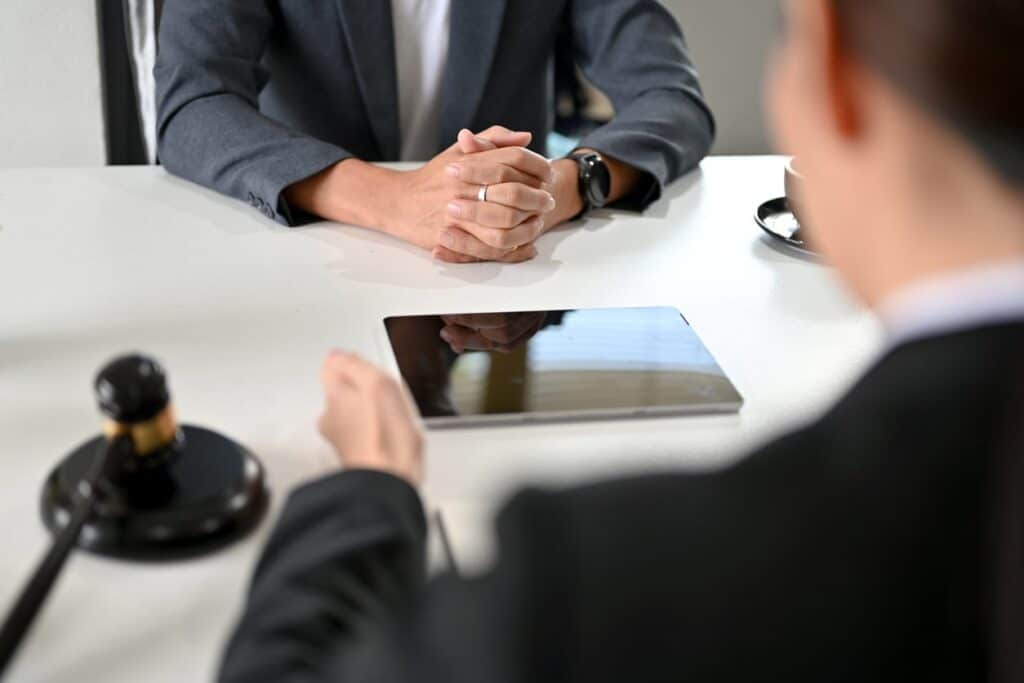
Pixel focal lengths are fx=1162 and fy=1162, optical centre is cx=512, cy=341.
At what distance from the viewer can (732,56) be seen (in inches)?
118

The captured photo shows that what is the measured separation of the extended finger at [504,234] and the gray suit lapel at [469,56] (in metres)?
0.45

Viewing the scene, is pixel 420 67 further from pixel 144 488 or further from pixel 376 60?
pixel 144 488

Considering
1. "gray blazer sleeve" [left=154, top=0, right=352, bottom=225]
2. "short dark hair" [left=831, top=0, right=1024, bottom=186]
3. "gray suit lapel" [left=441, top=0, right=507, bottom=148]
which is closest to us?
"short dark hair" [left=831, top=0, right=1024, bottom=186]

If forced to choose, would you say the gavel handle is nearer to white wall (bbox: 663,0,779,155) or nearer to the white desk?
the white desk

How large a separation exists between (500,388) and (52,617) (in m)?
0.39

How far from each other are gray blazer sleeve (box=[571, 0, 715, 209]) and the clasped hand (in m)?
0.20

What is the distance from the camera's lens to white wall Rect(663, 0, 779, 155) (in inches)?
115

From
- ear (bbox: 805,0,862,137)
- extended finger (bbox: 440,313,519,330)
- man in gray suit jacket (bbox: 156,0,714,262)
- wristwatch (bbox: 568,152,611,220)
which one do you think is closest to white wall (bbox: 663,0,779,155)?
man in gray suit jacket (bbox: 156,0,714,262)

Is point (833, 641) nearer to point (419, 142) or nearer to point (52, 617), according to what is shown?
point (52, 617)

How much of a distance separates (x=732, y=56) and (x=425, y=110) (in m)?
1.52

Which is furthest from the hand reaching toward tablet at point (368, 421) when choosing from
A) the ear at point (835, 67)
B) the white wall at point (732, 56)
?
the white wall at point (732, 56)

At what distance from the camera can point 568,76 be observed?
192 cm

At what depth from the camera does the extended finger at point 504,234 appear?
121 centimetres

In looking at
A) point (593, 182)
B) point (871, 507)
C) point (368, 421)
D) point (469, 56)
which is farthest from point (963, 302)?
point (469, 56)
